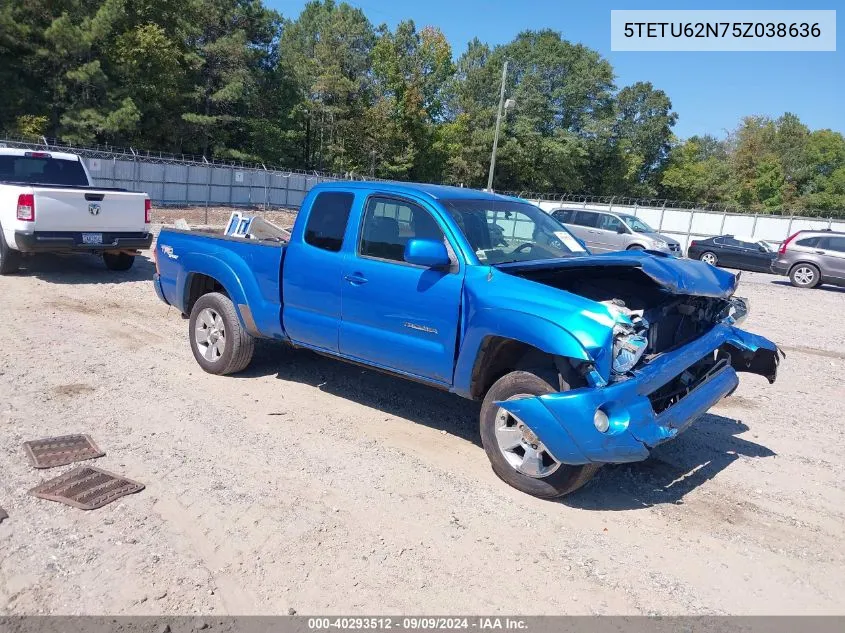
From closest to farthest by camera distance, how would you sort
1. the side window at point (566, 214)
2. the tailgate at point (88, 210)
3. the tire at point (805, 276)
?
the tailgate at point (88, 210), the tire at point (805, 276), the side window at point (566, 214)

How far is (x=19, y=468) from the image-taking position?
4.26m

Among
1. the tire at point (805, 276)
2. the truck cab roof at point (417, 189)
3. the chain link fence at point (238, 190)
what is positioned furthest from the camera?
the chain link fence at point (238, 190)

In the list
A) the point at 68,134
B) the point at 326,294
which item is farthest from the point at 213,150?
the point at 326,294

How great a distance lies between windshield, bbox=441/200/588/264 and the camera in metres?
4.92

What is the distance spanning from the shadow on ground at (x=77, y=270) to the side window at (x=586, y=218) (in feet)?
48.8

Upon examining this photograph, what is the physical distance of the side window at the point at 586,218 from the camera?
22.8m

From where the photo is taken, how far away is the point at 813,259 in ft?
61.5

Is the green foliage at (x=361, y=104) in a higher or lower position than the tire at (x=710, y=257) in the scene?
higher

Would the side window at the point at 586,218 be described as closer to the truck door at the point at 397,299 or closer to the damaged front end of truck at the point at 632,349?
the damaged front end of truck at the point at 632,349

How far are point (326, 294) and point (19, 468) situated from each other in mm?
2432

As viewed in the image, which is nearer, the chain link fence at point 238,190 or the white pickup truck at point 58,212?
the white pickup truck at point 58,212

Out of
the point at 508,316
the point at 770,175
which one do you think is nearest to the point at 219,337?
the point at 508,316

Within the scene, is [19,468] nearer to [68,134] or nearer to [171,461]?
[171,461]

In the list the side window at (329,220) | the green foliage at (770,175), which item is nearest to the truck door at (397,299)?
the side window at (329,220)
